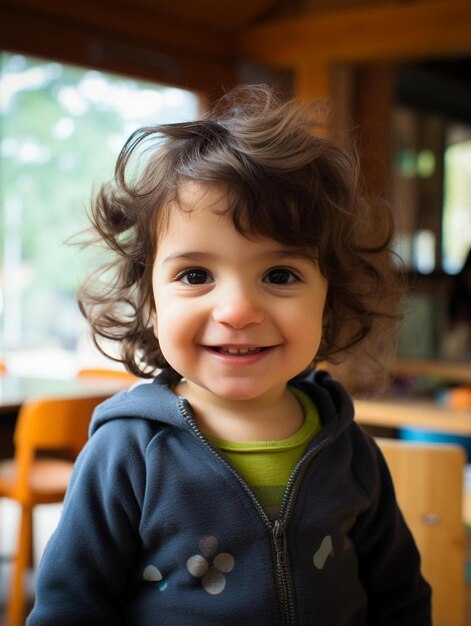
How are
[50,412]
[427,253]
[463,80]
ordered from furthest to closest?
[463,80] → [427,253] → [50,412]

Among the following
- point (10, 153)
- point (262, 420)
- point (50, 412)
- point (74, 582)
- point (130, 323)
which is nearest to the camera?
point (74, 582)

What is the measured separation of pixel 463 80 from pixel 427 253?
1370 millimetres

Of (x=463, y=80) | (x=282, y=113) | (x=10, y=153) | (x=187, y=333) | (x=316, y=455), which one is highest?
(x=463, y=80)

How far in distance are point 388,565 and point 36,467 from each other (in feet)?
7.41

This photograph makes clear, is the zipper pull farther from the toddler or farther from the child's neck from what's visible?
the child's neck

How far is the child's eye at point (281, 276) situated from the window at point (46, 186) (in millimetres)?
3784

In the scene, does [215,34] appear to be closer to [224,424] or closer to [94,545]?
[224,424]

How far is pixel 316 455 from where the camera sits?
100 centimetres

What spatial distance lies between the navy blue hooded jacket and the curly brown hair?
0.17 metres

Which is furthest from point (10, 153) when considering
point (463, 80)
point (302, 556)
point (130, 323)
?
point (302, 556)

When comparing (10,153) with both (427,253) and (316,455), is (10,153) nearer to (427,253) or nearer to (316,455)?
(427,253)

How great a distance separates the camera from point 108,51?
3264mm

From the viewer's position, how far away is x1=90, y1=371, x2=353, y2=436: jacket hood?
3.16 ft

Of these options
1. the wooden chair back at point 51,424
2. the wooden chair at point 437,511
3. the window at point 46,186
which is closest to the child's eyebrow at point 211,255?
the wooden chair at point 437,511
